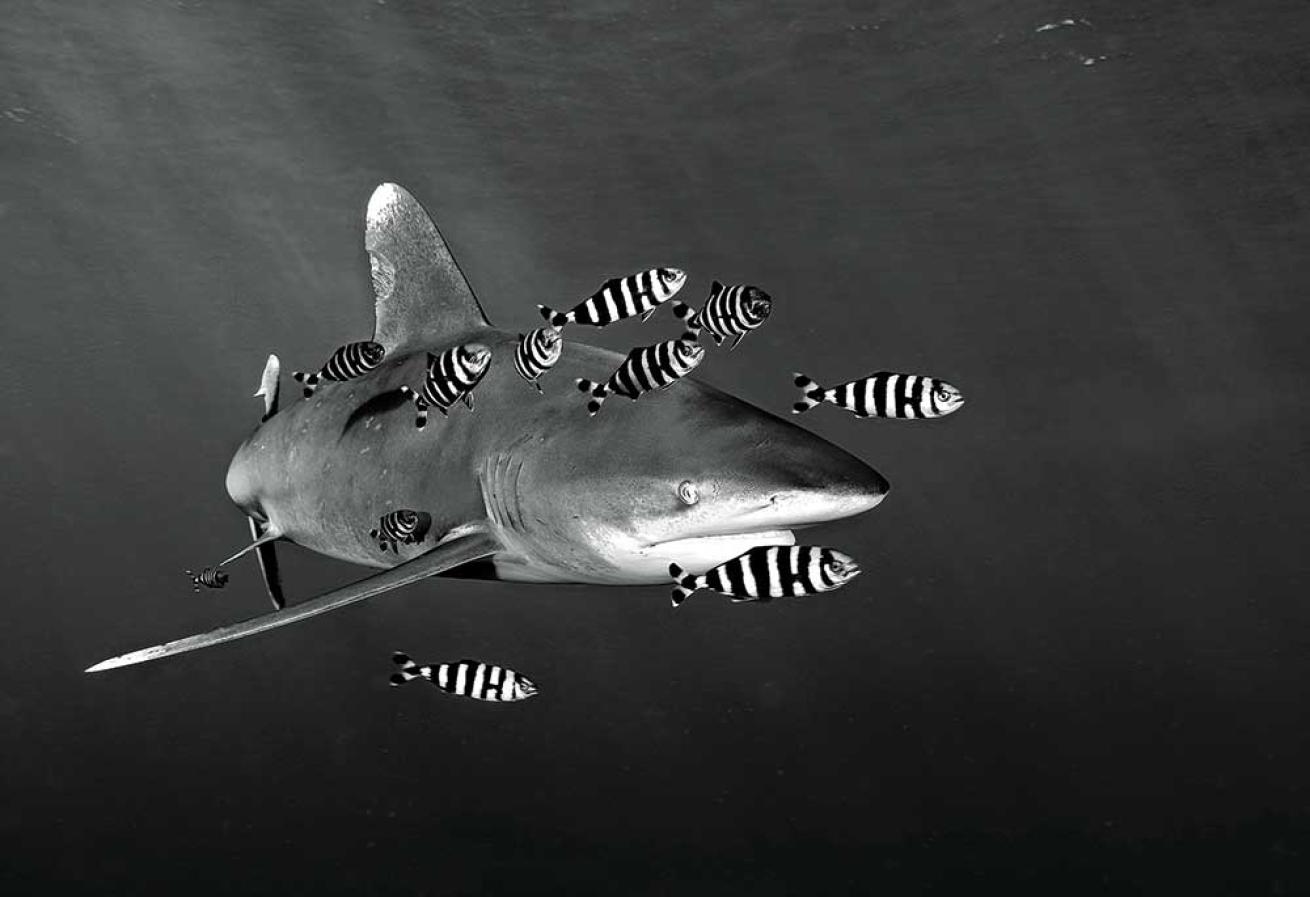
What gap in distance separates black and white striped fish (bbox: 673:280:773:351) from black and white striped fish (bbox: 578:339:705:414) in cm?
16

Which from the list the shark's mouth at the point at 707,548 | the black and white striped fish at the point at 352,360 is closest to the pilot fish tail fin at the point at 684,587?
the shark's mouth at the point at 707,548

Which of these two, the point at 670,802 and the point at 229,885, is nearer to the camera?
the point at 229,885

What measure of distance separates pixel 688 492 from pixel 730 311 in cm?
78

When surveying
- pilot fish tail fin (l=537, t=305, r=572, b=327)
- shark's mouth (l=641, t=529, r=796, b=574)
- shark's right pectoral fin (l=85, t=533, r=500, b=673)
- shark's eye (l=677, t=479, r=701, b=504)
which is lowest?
shark's mouth (l=641, t=529, r=796, b=574)

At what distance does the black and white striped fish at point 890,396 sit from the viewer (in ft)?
10.9

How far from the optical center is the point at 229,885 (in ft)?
41.0

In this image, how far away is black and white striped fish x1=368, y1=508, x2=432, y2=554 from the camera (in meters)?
4.01

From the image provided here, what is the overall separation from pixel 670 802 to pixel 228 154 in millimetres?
16350

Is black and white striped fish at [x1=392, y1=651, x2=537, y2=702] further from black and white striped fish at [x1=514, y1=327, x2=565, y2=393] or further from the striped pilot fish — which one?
the striped pilot fish

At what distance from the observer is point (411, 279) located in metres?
5.15

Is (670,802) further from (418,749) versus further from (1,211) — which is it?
(1,211)

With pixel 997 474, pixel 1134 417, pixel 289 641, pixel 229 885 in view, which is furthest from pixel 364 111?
pixel 997 474

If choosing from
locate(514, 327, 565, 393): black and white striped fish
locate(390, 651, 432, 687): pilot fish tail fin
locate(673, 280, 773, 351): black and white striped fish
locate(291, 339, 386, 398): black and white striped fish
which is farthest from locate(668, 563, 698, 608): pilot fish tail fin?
locate(291, 339, 386, 398): black and white striped fish

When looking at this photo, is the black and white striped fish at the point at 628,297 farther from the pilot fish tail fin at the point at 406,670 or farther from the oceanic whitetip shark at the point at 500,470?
the pilot fish tail fin at the point at 406,670
